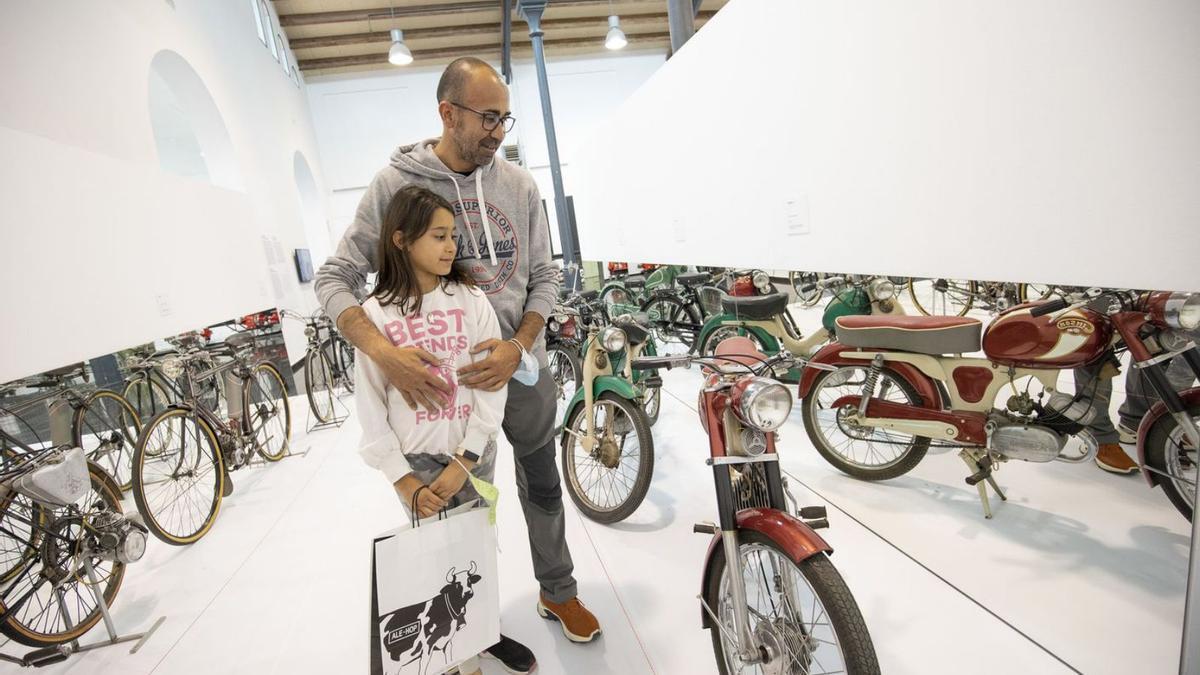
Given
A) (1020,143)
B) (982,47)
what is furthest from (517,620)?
(982,47)

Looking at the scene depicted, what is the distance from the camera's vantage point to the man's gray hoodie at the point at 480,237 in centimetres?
128

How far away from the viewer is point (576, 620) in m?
1.64

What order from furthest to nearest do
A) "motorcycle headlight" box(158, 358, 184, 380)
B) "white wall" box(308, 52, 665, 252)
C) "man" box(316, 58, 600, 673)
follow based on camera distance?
"white wall" box(308, 52, 665, 252) → "motorcycle headlight" box(158, 358, 184, 380) → "man" box(316, 58, 600, 673)

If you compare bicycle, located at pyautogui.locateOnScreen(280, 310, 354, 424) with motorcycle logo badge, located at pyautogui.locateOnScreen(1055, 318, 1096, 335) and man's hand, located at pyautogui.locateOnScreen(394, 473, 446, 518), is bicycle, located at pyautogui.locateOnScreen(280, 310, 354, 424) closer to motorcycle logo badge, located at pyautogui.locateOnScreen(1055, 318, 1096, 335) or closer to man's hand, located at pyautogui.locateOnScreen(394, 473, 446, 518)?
man's hand, located at pyautogui.locateOnScreen(394, 473, 446, 518)

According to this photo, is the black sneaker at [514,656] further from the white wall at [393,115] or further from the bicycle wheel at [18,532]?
the white wall at [393,115]

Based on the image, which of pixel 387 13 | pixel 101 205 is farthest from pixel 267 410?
pixel 387 13

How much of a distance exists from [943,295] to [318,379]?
479 cm

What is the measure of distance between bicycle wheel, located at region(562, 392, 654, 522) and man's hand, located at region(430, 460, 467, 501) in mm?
1028

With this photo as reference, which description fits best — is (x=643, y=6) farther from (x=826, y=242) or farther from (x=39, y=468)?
(x=39, y=468)

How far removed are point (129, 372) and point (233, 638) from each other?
68.5 inches

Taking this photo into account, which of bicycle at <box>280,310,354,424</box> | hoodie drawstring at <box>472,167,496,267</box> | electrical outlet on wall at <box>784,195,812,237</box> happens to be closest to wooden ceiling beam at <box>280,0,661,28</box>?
bicycle at <box>280,310,354,424</box>

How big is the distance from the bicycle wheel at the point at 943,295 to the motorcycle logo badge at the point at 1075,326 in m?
0.23

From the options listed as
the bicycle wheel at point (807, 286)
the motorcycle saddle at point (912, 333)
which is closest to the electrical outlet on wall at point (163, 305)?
the bicycle wheel at point (807, 286)

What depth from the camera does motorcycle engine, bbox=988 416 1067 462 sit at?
5.41ft
